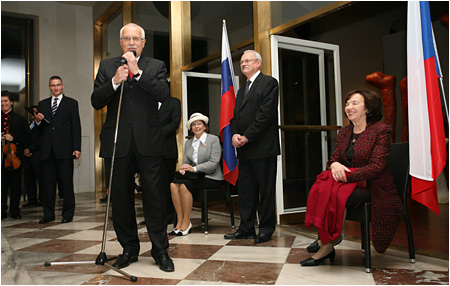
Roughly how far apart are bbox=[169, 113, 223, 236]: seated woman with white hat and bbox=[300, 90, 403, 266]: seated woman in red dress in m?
1.48

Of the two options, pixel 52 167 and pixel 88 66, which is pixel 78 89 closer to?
pixel 88 66

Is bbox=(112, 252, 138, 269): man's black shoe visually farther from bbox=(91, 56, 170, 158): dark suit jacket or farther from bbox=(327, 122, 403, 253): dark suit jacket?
bbox=(327, 122, 403, 253): dark suit jacket

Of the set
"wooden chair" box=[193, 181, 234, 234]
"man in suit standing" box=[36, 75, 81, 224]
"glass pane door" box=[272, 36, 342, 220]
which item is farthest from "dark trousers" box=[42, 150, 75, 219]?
"glass pane door" box=[272, 36, 342, 220]

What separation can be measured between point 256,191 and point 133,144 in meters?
1.36

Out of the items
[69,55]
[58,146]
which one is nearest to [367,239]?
[58,146]

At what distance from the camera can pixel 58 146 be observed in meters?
4.49

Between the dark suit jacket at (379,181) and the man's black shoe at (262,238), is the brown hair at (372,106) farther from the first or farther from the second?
the man's black shoe at (262,238)

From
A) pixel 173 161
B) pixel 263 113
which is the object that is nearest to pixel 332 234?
pixel 263 113

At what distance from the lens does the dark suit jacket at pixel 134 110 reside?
7.82 feet

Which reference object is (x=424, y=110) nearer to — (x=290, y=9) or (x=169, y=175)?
(x=290, y=9)

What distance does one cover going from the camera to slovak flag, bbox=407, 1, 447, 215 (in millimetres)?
2295

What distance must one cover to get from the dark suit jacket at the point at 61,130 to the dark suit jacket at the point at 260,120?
219cm

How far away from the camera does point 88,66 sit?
8.68 metres

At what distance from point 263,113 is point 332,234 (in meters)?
1.22
